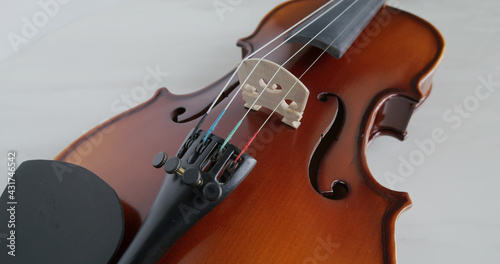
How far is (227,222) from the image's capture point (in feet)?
2.68

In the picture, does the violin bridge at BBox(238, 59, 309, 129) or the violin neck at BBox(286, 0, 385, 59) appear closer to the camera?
the violin bridge at BBox(238, 59, 309, 129)

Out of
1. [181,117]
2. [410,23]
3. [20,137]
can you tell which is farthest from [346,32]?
[20,137]

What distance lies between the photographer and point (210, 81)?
164cm

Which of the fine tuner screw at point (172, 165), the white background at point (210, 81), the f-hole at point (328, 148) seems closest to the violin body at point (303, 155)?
the f-hole at point (328, 148)

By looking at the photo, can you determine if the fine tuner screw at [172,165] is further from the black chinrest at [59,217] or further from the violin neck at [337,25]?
the violin neck at [337,25]

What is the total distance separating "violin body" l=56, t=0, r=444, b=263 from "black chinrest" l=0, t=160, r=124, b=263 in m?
0.05

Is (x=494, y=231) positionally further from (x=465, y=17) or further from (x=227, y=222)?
(x=465, y=17)

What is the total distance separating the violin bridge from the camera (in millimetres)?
968

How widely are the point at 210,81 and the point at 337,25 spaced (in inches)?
24.0

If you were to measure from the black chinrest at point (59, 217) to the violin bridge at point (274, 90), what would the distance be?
0.46m
